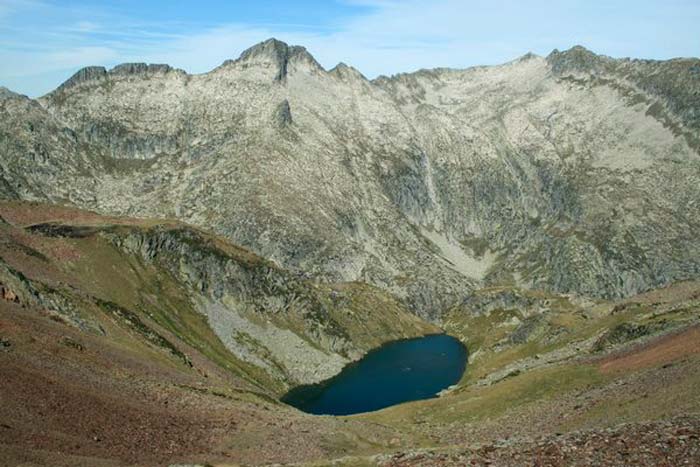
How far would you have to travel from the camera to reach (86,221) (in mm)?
160500

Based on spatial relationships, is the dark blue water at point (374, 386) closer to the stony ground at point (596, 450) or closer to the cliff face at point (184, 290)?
the cliff face at point (184, 290)

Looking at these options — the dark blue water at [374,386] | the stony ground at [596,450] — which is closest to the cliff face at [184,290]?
the dark blue water at [374,386]

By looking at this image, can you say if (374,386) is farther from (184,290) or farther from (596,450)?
(596,450)

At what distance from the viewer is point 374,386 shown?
552 feet

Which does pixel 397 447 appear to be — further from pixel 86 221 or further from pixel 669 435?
pixel 86 221

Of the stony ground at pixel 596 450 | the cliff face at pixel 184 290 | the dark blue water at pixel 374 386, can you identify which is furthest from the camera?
the dark blue water at pixel 374 386

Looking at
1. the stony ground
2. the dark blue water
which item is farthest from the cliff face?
the stony ground

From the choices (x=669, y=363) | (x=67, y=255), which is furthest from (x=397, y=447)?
(x=67, y=255)

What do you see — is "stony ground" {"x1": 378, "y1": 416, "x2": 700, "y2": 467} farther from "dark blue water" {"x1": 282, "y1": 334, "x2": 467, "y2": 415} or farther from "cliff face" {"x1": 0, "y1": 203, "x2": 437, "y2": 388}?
"dark blue water" {"x1": 282, "y1": 334, "x2": 467, "y2": 415}

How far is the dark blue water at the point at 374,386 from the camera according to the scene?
5842 inches

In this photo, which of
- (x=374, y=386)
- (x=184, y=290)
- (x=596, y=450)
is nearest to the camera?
(x=596, y=450)

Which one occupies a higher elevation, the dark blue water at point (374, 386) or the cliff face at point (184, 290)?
the cliff face at point (184, 290)

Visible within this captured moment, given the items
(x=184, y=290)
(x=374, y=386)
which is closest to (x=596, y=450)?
(x=184, y=290)

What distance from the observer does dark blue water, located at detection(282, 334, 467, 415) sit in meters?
148
